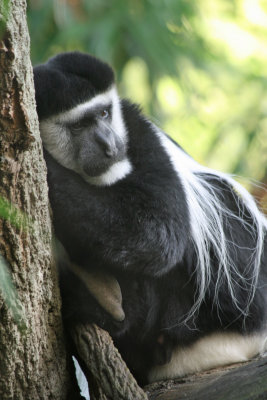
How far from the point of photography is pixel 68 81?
6.09ft

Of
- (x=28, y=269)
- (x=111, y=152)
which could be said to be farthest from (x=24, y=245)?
(x=111, y=152)

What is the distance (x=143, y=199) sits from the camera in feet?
5.74

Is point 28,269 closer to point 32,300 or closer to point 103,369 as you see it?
point 32,300

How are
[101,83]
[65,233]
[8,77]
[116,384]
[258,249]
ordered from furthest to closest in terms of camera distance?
[258,249]
[101,83]
[65,233]
[116,384]
[8,77]

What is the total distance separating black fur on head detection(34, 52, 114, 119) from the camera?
1.79 meters

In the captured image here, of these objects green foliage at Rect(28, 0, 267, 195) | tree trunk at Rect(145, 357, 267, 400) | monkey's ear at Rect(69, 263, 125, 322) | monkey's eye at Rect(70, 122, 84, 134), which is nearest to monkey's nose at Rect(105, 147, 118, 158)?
monkey's eye at Rect(70, 122, 84, 134)

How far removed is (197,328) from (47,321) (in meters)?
0.71

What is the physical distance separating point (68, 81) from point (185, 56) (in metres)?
2.77

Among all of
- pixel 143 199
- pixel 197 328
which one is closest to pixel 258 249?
pixel 197 328

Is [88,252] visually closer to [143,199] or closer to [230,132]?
[143,199]

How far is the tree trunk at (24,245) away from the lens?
1133mm

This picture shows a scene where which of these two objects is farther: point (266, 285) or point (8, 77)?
point (266, 285)

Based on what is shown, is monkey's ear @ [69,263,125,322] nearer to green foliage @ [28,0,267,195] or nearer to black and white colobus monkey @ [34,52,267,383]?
black and white colobus monkey @ [34,52,267,383]

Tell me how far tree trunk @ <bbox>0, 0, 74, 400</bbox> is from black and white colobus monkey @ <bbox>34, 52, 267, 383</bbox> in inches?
6.3
